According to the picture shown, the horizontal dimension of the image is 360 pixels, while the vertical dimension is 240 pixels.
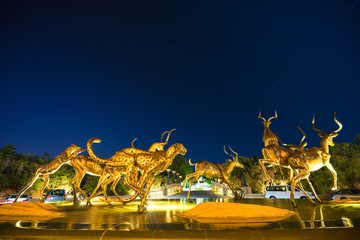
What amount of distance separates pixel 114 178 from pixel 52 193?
1169 cm

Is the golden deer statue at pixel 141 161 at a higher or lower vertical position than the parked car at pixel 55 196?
higher

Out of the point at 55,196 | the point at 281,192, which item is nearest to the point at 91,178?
the point at 55,196

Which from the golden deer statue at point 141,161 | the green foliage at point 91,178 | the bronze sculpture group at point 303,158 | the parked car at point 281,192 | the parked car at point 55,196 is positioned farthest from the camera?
the green foliage at point 91,178

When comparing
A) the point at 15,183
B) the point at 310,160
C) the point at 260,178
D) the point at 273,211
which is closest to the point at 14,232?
the point at 273,211

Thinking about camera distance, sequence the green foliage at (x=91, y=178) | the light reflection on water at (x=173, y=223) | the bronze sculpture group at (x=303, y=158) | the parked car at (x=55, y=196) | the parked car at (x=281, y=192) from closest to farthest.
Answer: the light reflection on water at (x=173, y=223) → the bronze sculpture group at (x=303, y=158) → the parked car at (x=55, y=196) → the parked car at (x=281, y=192) → the green foliage at (x=91, y=178)

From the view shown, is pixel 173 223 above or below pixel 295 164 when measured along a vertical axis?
below

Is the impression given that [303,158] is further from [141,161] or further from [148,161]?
[141,161]

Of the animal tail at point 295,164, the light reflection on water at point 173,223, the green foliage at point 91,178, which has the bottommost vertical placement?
the light reflection on water at point 173,223

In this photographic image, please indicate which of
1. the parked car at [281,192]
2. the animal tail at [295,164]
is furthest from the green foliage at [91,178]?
the animal tail at [295,164]

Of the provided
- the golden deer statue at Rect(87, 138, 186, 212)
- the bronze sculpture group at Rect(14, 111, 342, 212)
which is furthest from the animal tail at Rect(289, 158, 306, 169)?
the golden deer statue at Rect(87, 138, 186, 212)

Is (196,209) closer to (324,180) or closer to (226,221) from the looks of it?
(226,221)

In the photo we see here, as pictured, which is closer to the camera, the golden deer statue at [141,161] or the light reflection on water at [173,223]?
the light reflection on water at [173,223]

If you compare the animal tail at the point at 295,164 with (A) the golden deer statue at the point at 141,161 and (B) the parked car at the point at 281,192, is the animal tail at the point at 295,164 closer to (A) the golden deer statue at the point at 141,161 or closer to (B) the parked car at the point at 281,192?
(A) the golden deer statue at the point at 141,161

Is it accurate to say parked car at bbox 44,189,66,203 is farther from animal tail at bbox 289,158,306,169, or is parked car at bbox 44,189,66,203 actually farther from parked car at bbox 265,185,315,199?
parked car at bbox 265,185,315,199
